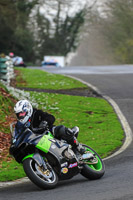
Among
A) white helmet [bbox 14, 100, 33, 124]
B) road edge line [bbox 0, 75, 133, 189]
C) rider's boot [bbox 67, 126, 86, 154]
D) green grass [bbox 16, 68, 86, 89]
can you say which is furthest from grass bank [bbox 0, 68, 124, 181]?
white helmet [bbox 14, 100, 33, 124]

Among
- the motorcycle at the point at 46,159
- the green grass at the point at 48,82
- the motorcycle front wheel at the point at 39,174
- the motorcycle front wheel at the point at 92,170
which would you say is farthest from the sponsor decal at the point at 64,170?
the green grass at the point at 48,82

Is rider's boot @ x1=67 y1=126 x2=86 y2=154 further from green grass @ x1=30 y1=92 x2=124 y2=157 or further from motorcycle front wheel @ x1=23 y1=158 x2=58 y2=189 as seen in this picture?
green grass @ x1=30 y1=92 x2=124 y2=157

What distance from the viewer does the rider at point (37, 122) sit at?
24.4 ft

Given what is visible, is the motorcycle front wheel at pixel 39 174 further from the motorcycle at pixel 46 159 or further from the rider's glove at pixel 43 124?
the rider's glove at pixel 43 124

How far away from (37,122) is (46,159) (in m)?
0.66

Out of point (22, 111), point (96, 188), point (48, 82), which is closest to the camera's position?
point (96, 188)

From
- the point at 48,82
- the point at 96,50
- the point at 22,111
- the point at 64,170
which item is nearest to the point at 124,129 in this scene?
the point at 64,170

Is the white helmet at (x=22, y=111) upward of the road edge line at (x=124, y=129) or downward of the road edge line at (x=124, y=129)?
upward

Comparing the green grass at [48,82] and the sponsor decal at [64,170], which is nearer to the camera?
the sponsor decal at [64,170]

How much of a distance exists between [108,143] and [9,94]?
5.79 metres

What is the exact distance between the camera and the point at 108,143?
12.2 metres

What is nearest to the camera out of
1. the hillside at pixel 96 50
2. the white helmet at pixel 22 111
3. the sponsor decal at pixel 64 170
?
the white helmet at pixel 22 111

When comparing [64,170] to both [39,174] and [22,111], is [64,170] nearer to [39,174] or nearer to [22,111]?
[39,174]

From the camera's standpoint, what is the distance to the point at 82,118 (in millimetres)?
15453
